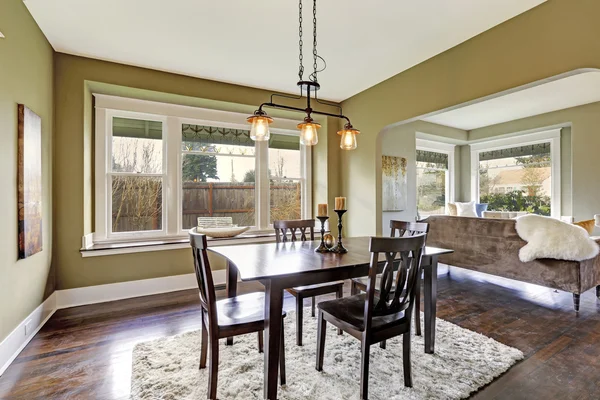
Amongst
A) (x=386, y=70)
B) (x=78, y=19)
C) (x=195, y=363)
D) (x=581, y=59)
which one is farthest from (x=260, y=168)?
(x=581, y=59)

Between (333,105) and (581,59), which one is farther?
(333,105)

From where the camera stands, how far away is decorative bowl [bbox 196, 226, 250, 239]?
3961 mm

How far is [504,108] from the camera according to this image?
5.38 m

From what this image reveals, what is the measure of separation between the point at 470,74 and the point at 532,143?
14.9 feet

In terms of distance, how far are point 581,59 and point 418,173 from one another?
458cm

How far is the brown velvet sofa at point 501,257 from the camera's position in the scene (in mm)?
3031

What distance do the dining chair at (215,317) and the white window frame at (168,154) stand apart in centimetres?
237

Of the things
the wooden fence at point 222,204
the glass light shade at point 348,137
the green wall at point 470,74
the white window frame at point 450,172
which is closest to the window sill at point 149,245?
the wooden fence at point 222,204

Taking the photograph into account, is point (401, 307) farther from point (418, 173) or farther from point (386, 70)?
point (418, 173)

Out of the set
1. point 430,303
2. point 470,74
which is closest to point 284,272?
point 430,303

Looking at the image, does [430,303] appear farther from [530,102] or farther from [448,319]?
[530,102]

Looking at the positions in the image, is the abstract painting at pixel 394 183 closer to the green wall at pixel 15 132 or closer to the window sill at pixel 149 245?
the window sill at pixel 149 245

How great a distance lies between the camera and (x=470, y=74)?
2953 mm

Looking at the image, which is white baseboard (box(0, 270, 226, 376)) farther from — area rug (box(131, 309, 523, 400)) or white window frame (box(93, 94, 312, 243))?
area rug (box(131, 309, 523, 400))
